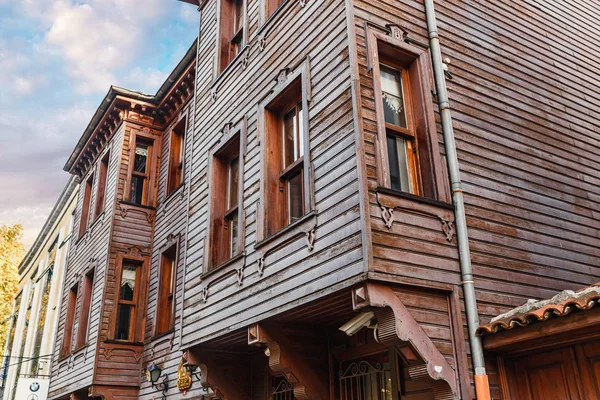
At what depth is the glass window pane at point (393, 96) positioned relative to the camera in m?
7.34

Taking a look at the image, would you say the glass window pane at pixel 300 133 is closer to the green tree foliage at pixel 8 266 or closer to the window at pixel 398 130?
the window at pixel 398 130

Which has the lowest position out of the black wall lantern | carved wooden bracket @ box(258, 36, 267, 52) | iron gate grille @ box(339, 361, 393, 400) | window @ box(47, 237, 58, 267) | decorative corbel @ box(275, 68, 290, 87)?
iron gate grille @ box(339, 361, 393, 400)

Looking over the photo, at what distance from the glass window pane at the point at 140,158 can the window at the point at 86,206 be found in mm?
2936

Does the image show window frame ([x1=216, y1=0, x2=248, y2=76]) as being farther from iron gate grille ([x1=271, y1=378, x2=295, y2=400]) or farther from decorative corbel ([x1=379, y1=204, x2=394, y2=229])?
iron gate grille ([x1=271, y1=378, x2=295, y2=400])

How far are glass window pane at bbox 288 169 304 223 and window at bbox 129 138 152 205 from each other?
28.0 feet

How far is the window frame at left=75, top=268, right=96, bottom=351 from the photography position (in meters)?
15.3

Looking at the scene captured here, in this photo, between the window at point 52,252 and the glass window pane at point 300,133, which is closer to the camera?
the glass window pane at point 300,133

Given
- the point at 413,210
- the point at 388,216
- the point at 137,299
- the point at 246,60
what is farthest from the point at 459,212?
the point at 137,299

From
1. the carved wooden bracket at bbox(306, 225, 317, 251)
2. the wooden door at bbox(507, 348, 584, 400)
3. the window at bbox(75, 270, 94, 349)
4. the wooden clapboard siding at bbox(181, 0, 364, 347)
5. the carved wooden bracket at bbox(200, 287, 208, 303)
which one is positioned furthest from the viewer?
the window at bbox(75, 270, 94, 349)

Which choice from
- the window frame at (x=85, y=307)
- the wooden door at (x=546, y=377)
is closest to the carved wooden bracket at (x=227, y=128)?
the wooden door at (x=546, y=377)

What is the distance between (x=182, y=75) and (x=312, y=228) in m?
9.27

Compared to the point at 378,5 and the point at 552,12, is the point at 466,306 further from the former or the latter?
the point at 552,12

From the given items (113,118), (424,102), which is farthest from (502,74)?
(113,118)

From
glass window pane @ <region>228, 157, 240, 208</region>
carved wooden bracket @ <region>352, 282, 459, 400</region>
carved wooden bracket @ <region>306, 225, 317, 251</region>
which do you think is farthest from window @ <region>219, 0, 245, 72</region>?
carved wooden bracket @ <region>352, 282, 459, 400</region>
